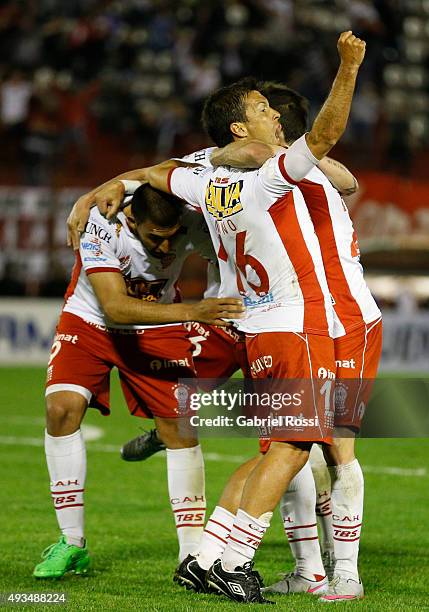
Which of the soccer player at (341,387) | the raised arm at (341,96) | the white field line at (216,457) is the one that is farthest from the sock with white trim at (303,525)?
the white field line at (216,457)

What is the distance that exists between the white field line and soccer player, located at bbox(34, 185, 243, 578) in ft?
13.3

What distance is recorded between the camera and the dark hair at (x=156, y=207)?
19.4ft

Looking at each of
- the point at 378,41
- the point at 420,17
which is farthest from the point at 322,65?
the point at 420,17

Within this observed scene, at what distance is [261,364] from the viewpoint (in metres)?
5.33

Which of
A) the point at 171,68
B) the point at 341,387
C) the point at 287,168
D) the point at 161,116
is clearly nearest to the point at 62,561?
the point at 341,387

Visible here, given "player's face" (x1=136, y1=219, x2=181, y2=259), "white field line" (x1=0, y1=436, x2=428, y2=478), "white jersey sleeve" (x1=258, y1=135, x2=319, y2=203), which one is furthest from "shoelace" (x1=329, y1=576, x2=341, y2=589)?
"white field line" (x1=0, y1=436, x2=428, y2=478)

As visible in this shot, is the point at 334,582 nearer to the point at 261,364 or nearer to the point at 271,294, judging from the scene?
the point at 261,364

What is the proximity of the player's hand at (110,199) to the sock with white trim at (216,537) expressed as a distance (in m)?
1.69

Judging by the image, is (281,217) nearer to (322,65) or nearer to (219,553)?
(219,553)

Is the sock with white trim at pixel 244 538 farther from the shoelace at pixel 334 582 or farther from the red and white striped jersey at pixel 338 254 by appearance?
the red and white striped jersey at pixel 338 254

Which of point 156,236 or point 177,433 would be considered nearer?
point 156,236

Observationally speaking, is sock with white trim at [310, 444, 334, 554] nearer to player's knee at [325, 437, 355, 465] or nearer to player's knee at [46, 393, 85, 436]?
player's knee at [325, 437, 355, 465]

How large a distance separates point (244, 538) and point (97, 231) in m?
1.95

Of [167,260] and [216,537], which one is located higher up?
[167,260]
